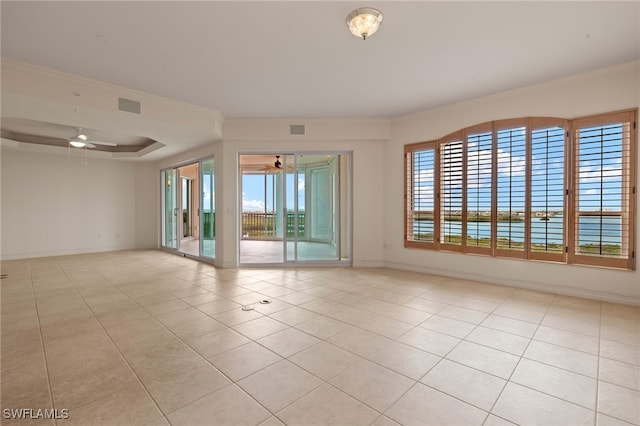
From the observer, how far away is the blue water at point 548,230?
388 cm

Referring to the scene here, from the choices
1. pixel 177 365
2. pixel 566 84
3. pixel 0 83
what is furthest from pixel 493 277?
pixel 0 83

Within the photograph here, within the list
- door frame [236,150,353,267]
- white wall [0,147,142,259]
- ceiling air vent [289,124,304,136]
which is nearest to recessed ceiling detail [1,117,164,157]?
white wall [0,147,142,259]

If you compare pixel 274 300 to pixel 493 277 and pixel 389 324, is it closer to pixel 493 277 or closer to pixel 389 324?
pixel 389 324

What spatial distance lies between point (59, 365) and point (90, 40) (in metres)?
3.07

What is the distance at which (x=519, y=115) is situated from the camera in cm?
454

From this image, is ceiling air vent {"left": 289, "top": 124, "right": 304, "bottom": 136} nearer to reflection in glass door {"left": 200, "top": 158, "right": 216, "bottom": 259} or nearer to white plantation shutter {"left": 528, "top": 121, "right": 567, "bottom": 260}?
reflection in glass door {"left": 200, "top": 158, "right": 216, "bottom": 259}

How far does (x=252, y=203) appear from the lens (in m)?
11.1

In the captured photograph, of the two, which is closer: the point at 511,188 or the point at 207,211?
the point at 511,188


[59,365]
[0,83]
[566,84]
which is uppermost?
[566,84]

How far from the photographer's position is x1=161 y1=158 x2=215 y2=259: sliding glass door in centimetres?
700

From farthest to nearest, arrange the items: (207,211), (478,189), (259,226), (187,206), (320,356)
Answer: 1. (259,226)
2. (187,206)
3. (207,211)
4. (478,189)
5. (320,356)

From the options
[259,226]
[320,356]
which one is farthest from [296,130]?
[259,226]

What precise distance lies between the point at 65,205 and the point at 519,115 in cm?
1019

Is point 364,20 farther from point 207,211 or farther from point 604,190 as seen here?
point 207,211
